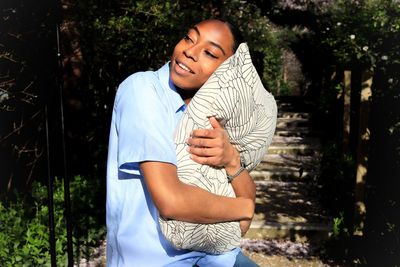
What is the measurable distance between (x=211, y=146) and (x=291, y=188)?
19.4 ft

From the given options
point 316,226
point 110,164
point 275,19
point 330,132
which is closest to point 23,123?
point 316,226

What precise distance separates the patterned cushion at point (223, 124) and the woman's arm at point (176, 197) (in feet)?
0.11

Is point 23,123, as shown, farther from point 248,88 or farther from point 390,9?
point 248,88

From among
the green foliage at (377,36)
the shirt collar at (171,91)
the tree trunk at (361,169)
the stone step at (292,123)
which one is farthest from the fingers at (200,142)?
the stone step at (292,123)

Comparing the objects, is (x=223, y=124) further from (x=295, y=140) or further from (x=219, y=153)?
(x=295, y=140)

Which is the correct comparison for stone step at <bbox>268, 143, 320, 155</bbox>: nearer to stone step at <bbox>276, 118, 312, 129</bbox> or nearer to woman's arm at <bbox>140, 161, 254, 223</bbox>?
stone step at <bbox>276, 118, 312, 129</bbox>

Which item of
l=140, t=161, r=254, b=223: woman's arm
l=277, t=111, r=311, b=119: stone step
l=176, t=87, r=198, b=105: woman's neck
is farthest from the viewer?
l=277, t=111, r=311, b=119: stone step

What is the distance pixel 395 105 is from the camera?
4004 mm

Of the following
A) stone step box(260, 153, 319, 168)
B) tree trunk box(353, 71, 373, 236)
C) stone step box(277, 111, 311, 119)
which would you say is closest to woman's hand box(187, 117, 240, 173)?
tree trunk box(353, 71, 373, 236)

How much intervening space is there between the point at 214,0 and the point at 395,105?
5408mm

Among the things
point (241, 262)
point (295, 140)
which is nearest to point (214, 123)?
point (241, 262)

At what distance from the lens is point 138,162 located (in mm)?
1146

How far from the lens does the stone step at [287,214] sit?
5.12m

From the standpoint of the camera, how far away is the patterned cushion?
1.19 metres
